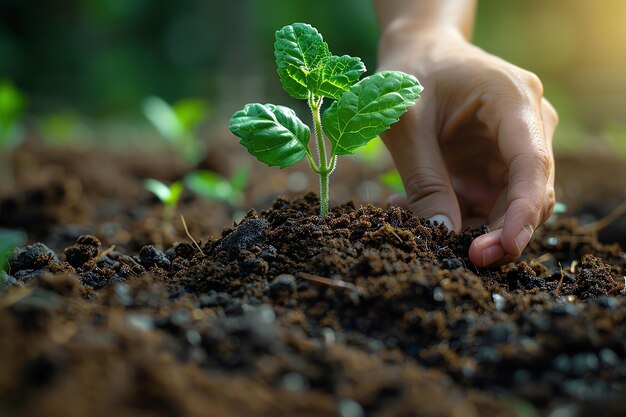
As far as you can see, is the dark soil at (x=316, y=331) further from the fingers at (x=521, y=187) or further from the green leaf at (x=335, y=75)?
the green leaf at (x=335, y=75)

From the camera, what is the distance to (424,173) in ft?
6.78

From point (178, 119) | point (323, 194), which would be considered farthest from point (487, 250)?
point (178, 119)

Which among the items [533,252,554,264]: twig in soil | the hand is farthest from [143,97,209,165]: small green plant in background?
[533,252,554,264]: twig in soil

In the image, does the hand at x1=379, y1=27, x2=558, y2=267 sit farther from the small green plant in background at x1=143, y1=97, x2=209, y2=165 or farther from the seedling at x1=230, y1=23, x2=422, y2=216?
the small green plant in background at x1=143, y1=97, x2=209, y2=165

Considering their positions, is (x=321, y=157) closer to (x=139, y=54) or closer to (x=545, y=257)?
(x=545, y=257)

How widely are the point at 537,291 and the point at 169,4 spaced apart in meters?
10.2

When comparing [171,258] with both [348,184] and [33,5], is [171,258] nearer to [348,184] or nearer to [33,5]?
[348,184]

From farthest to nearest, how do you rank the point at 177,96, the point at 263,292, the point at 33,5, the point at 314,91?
the point at 177,96 → the point at 33,5 → the point at 314,91 → the point at 263,292

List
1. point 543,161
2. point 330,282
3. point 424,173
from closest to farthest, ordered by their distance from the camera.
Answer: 1. point 330,282
2. point 543,161
3. point 424,173

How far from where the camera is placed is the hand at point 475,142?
1842 mm

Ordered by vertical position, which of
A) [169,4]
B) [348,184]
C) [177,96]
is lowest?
[177,96]

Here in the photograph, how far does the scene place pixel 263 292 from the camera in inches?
62.5

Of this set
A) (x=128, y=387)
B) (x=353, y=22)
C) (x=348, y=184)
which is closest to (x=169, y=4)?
(x=353, y=22)

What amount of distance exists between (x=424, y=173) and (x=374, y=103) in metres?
0.36
